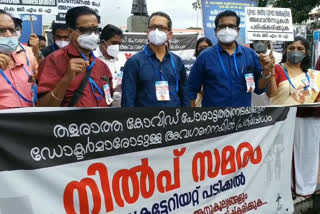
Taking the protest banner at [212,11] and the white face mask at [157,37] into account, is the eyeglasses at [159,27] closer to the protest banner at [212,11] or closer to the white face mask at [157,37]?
the white face mask at [157,37]

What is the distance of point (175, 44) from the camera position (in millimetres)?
8406

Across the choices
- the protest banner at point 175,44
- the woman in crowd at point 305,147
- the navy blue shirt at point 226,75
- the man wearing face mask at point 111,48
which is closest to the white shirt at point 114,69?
the man wearing face mask at point 111,48

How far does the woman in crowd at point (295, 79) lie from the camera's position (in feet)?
12.6

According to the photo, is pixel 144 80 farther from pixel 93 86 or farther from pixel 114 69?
pixel 114 69

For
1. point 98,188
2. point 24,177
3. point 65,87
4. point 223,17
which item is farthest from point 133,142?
point 223,17

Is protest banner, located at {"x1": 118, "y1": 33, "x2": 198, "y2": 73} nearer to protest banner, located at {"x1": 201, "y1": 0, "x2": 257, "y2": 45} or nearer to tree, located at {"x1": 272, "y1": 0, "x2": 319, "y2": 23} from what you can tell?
protest banner, located at {"x1": 201, "y1": 0, "x2": 257, "y2": 45}

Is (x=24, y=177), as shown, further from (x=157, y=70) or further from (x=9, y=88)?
(x=157, y=70)

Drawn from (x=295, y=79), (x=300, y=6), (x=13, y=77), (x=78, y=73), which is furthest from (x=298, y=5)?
(x=13, y=77)

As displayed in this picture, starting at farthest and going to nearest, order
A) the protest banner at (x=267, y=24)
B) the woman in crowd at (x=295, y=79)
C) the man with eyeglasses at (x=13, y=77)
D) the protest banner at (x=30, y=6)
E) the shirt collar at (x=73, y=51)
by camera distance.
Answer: the protest banner at (x=30, y=6)
the woman in crowd at (x=295, y=79)
the protest banner at (x=267, y=24)
the shirt collar at (x=73, y=51)
the man with eyeglasses at (x=13, y=77)

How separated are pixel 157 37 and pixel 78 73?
892 millimetres

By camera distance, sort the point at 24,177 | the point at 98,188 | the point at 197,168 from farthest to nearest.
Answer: the point at 197,168, the point at 98,188, the point at 24,177

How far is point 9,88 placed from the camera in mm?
2438

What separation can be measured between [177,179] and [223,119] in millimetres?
677

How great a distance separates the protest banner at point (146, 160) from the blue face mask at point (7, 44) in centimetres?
75
